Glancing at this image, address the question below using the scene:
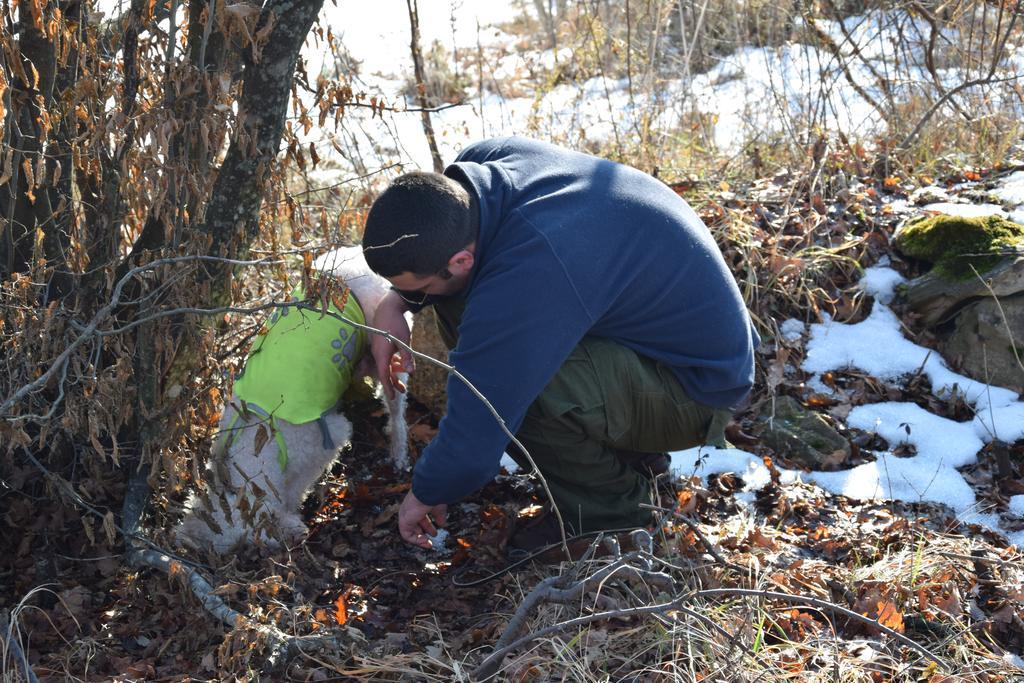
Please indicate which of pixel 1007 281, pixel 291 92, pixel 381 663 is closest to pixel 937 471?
pixel 1007 281

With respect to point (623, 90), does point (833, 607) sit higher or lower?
lower

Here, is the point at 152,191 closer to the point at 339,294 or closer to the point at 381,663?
the point at 339,294

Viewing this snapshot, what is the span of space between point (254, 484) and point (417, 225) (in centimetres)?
109

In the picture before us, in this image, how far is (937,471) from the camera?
414 centimetres

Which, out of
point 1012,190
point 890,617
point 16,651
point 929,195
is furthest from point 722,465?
point 16,651

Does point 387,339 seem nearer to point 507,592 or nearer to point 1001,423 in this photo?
point 507,592

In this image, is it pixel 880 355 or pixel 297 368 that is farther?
pixel 880 355

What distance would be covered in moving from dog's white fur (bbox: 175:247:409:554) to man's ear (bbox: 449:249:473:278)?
448mm

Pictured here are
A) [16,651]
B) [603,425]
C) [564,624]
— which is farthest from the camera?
[603,425]

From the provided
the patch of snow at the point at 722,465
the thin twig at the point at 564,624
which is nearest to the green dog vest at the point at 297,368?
the thin twig at the point at 564,624

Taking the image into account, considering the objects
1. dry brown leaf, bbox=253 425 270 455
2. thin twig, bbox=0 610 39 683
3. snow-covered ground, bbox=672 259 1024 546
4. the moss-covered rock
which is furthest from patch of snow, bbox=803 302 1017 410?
thin twig, bbox=0 610 39 683

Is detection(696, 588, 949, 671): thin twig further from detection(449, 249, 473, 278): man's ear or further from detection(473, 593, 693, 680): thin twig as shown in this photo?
detection(449, 249, 473, 278): man's ear

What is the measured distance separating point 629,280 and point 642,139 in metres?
2.90

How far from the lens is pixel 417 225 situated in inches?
123
